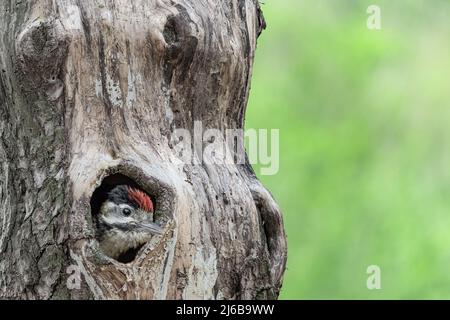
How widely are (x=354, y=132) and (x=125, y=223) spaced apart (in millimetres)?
5515

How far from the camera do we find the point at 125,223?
193 inches

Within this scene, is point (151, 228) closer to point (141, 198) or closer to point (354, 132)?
point (141, 198)

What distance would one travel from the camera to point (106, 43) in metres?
5.11

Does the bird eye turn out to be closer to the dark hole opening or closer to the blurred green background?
the dark hole opening

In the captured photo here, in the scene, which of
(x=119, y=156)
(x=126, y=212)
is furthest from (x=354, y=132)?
(x=126, y=212)

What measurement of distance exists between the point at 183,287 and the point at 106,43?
48.8 inches

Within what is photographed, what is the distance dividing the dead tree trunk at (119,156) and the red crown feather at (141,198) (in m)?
0.04

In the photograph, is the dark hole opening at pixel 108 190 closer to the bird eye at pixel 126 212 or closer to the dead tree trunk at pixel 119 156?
the dead tree trunk at pixel 119 156

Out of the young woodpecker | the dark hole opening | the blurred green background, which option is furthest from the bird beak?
the blurred green background

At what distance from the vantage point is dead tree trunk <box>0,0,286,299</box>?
4.89 meters

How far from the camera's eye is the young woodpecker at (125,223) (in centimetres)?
489

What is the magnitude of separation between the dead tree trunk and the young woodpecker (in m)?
0.06

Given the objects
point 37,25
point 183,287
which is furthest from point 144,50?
point 183,287

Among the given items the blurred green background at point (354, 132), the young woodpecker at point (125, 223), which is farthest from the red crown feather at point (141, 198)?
the blurred green background at point (354, 132)
